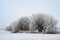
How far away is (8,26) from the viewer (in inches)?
69.2

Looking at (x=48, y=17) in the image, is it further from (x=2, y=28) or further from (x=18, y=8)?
(x=2, y=28)

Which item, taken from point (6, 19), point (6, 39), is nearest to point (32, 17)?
point (6, 19)

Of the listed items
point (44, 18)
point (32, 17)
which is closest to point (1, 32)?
point (32, 17)

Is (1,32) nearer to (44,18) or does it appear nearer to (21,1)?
(21,1)

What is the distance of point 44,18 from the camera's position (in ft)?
5.93

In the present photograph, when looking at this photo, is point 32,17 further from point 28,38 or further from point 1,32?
point 1,32

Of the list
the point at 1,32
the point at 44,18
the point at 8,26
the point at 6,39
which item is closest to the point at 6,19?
the point at 8,26

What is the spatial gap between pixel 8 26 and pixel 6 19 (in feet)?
0.43

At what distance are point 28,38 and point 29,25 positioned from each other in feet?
0.75

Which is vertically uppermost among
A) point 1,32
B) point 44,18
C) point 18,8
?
point 18,8

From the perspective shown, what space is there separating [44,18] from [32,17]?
0.22 m

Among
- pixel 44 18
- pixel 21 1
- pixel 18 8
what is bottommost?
pixel 44 18

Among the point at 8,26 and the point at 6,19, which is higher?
the point at 6,19

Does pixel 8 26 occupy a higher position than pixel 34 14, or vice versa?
pixel 34 14
